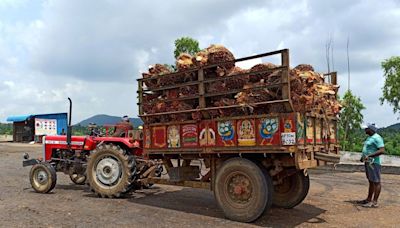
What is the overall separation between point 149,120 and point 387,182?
7.88 m

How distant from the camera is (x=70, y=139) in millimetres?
10656

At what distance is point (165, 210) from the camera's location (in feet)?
26.3

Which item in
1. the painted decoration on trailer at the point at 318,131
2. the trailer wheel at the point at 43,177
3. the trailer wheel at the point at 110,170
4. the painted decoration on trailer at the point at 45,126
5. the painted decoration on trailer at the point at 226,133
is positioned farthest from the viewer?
the painted decoration on trailer at the point at 45,126

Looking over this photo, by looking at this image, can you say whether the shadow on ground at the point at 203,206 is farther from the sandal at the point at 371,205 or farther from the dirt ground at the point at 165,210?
the sandal at the point at 371,205

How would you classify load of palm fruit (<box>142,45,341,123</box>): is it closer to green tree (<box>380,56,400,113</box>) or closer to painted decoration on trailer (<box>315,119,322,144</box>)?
painted decoration on trailer (<box>315,119,322,144</box>)

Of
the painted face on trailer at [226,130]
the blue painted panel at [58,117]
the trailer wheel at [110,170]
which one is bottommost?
the trailer wheel at [110,170]

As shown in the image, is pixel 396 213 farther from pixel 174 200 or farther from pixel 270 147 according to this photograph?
pixel 174 200

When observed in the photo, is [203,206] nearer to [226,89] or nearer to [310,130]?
[226,89]

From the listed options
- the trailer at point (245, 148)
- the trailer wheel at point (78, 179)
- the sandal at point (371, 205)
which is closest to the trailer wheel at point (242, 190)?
the trailer at point (245, 148)

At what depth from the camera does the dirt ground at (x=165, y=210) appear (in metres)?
6.98

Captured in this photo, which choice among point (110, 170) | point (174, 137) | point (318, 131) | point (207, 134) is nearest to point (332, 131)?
point (318, 131)

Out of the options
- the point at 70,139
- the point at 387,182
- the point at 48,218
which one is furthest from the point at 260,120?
the point at 387,182

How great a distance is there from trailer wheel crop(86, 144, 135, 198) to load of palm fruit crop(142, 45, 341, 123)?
1.24 metres

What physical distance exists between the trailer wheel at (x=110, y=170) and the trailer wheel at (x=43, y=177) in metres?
1.10
